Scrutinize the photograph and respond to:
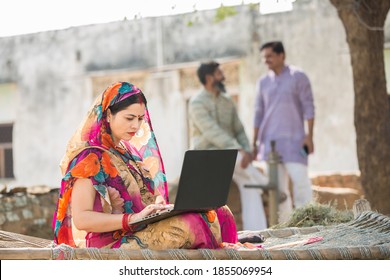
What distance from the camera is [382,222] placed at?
4.82 meters

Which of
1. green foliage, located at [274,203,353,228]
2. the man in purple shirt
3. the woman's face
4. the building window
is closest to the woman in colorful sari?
the woman's face

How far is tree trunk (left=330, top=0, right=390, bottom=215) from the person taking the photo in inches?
301

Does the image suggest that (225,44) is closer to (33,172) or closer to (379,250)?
(33,172)

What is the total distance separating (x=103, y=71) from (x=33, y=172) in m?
2.42

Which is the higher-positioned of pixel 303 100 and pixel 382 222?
pixel 303 100

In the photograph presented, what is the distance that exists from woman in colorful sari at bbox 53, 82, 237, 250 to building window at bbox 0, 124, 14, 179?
14.5 metres

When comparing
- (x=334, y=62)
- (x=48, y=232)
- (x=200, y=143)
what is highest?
(x=334, y=62)

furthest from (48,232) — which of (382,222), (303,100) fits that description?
(382,222)

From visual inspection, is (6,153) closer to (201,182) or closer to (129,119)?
(129,119)

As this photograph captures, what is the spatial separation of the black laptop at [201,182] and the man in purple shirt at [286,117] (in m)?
4.80

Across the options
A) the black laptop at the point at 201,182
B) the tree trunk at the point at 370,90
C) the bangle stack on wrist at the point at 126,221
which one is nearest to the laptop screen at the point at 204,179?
the black laptop at the point at 201,182

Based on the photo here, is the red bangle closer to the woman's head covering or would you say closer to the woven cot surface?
the woven cot surface

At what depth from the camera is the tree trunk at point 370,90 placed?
765cm

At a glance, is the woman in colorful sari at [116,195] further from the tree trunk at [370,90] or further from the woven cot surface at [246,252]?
the tree trunk at [370,90]
